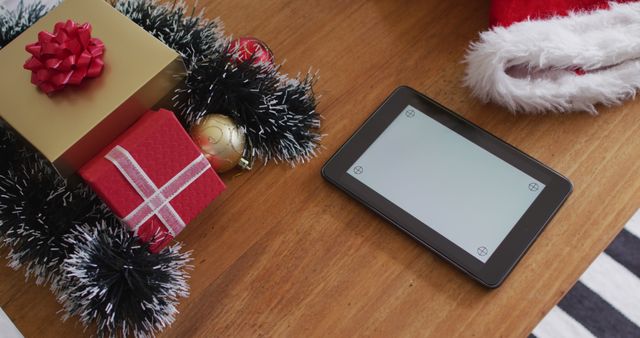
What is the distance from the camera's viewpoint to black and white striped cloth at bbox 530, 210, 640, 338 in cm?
57

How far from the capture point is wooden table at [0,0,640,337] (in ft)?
1.54

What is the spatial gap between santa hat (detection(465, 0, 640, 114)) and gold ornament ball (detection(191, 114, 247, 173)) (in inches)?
8.4

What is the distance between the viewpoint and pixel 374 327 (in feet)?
1.53

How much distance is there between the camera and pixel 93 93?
46 centimetres

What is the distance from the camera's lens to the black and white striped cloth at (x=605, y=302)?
1.87 feet

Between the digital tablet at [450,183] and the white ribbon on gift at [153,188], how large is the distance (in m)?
0.11

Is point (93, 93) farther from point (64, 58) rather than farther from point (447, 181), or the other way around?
point (447, 181)

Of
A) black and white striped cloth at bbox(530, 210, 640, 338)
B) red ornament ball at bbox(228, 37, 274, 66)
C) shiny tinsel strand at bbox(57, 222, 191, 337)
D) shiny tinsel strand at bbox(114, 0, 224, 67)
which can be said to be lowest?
black and white striped cloth at bbox(530, 210, 640, 338)

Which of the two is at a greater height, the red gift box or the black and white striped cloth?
the red gift box

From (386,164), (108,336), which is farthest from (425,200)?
(108,336)

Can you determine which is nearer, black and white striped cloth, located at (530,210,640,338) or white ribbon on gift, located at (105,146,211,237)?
white ribbon on gift, located at (105,146,211,237)

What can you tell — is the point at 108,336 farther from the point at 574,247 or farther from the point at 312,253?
the point at 574,247

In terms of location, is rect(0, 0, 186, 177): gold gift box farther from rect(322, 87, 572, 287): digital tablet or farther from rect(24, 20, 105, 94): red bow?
rect(322, 87, 572, 287): digital tablet

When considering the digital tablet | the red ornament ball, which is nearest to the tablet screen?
the digital tablet
